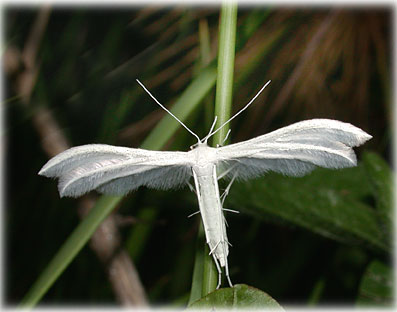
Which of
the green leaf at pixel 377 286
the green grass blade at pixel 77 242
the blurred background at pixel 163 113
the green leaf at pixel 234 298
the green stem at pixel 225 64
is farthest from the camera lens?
the blurred background at pixel 163 113

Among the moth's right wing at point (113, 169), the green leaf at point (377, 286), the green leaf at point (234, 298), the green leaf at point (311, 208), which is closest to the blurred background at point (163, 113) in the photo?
the green leaf at point (311, 208)

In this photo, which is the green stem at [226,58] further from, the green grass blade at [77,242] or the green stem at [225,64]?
the green grass blade at [77,242]

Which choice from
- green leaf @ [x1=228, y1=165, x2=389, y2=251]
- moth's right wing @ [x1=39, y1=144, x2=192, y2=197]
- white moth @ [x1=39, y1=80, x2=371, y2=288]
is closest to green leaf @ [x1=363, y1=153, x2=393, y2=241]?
green leaf @ [x1=228, y1=165, x2=389, y2=251]

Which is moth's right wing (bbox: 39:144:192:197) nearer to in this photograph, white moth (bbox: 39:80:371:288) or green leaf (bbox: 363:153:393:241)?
white moth (bbox: 39:80:371:288)

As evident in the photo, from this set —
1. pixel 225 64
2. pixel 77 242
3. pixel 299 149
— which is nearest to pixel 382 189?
pixel 299 149

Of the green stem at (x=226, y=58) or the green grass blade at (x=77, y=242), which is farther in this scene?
the green grass blade at (x=77, y=242)

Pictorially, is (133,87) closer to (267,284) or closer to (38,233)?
(38,233)

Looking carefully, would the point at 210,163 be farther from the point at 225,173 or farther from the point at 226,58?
the point at 226,58
